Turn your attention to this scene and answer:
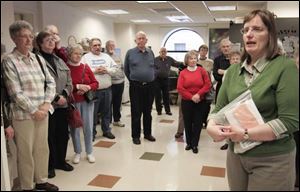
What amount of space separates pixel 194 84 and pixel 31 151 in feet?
5.21

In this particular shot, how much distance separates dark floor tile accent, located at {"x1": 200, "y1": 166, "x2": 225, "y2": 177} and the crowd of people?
40 cm

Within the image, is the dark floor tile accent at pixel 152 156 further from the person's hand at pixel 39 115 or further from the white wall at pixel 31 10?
the white wall at pixel 31 10

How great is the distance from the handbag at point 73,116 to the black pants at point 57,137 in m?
0.04

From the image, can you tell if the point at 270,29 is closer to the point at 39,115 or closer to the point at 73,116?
the point at 39,115

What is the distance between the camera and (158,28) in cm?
870

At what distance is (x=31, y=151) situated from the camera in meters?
1.78

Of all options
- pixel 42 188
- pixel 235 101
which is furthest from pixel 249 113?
pixel 42 188

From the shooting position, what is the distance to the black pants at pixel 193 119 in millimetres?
2760

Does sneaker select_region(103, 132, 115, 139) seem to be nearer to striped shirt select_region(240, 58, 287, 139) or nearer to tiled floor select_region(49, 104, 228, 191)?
tiled floor select_region(49, 104, 228, 191)

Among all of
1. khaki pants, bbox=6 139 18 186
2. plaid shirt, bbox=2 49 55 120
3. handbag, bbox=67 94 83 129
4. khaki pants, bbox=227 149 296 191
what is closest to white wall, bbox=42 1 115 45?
plaid shirt, bbox=2 49 55 120

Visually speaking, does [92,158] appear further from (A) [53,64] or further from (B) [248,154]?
(B) [248,154]

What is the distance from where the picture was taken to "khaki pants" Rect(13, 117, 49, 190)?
1.70 meters

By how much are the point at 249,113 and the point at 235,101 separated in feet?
0.23

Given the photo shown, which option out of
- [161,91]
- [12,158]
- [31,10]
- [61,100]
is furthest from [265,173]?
[161,91]
